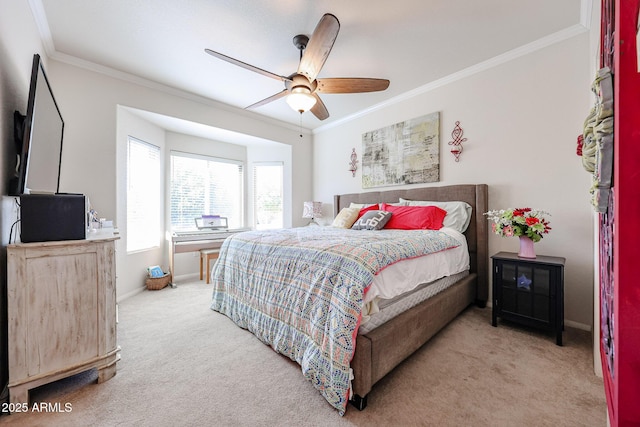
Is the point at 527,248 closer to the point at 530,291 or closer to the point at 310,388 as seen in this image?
the point at 530,291

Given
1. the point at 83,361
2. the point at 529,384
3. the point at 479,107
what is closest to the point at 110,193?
the point at 83,361

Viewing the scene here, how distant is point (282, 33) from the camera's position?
2381 mm

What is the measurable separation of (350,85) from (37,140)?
7.69ft

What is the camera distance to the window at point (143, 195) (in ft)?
11.5

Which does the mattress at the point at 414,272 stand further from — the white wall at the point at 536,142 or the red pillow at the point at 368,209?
the red pillow at the point at 368,209

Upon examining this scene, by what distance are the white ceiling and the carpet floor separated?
2.79 meters

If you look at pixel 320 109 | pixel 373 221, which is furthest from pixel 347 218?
pixel 320 109

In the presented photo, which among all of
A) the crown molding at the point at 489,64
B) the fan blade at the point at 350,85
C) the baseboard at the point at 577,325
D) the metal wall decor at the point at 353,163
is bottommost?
the baseboard at the point at 577,325

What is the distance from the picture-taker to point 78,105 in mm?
2824

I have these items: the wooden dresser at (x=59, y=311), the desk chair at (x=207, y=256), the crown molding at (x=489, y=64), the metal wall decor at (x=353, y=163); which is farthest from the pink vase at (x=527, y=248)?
the desk chair at (x=207, y=256)

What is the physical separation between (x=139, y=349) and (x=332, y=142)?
4124 millimetres

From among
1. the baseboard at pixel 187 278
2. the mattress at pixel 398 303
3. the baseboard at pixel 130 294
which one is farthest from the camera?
the baseboard at pixel 187 278

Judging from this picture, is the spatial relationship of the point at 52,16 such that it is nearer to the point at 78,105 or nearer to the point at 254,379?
the point at 78,105

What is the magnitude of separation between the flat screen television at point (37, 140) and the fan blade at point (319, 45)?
167 cm
